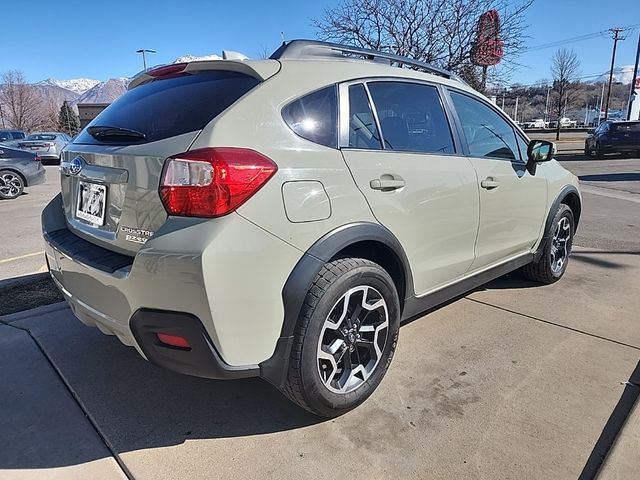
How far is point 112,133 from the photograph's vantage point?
2385 mm

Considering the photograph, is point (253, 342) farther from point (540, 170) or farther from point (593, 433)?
point (540, 170)

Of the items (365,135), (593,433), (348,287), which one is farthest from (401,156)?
(593,433)

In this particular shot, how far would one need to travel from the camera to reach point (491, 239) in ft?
11.3

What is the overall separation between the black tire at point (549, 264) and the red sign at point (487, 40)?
43.1 feet

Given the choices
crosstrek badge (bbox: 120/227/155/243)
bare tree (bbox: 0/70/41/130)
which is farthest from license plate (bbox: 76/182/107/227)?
bare tree (bbox: 0/70/41/130)

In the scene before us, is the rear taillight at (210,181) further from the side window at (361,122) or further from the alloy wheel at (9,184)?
the alloy wheel at (9,184)

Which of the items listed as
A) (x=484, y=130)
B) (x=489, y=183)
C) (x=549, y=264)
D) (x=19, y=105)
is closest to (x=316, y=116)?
(x=489, y=183)

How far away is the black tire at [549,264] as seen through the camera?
421cm

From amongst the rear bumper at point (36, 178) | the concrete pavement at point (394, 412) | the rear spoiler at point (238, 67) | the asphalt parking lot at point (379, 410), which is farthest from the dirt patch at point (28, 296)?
the rear bumper at point (36, 178)

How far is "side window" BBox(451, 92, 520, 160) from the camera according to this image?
3301mm

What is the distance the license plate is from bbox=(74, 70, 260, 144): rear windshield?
0.25 meters

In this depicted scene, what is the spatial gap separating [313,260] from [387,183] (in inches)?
26.2

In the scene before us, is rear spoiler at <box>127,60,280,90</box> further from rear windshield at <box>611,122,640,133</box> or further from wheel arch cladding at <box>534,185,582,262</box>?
rear windshield at <box>611,122,640,133</box>

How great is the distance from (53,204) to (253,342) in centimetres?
177
